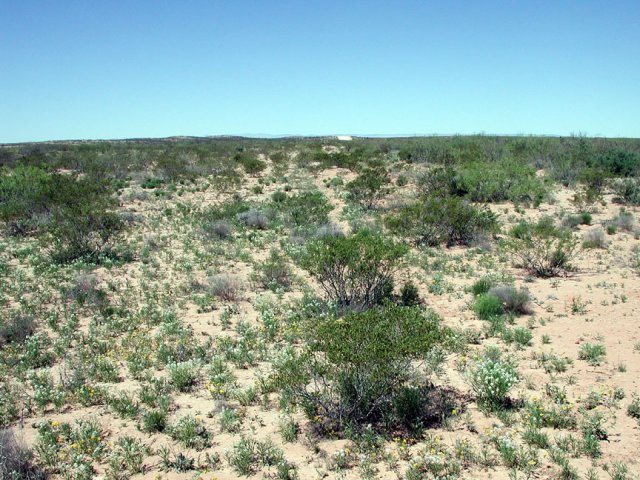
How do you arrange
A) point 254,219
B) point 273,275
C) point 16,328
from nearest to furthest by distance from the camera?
1. point 16,328
2. point 273,275
3. point 254,219

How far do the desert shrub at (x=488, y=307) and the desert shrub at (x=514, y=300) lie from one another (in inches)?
7.0

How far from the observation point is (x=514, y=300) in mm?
8742

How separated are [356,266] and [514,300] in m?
3.07

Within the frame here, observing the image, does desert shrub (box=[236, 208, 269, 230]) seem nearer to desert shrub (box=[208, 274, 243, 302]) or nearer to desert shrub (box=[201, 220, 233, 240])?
desert shrub (box=[201, 220, 233, 240])

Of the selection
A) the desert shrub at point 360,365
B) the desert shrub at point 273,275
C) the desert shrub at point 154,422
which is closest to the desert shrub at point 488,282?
the desert shrub at point 273,275

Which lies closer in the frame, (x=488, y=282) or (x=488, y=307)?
(x=488, y=307)

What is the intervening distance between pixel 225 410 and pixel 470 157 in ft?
82.7

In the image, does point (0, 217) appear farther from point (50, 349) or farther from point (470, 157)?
point (470, 157)

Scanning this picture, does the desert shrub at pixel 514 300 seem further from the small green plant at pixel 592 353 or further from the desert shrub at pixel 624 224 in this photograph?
the desert shrub at pixel 624 224

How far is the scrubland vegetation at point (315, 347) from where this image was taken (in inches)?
191

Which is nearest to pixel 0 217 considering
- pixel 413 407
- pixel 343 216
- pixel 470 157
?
pixel 343 216

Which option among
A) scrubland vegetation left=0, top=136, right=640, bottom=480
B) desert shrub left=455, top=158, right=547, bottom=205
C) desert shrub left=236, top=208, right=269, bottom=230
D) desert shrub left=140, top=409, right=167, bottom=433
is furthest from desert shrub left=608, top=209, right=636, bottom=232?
desert shrub left=140, top=409, right=167, bottom=433

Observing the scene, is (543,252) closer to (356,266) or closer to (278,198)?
(356,266)

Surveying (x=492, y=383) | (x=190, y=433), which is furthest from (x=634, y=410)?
(x=190, y=433)
